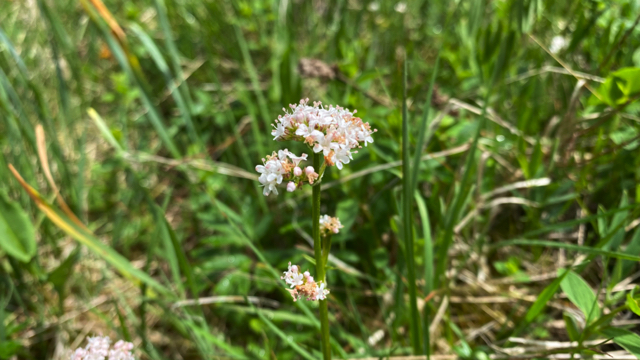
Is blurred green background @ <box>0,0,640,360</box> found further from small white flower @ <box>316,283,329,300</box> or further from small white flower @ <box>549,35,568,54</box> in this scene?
small white flower @ <box>316,283,329,300</box>

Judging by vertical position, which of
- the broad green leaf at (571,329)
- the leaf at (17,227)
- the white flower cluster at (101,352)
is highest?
the broad green leaf at (571,329)

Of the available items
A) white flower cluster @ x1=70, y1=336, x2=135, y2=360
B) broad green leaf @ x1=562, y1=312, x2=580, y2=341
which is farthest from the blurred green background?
white flower cluster @ x1=70, y1=336, x2=135, y2=360

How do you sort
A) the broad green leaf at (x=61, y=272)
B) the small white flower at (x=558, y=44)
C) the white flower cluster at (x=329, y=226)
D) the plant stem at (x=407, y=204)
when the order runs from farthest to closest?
1. the small white flower at (x=558, y=44)
2. the broad green leaf at (x=61, y=272)
3. the plant stem at (x=407, y=204)
4. the white flower cluster at (x=329, y=226)

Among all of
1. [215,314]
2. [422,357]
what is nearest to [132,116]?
[215,314]

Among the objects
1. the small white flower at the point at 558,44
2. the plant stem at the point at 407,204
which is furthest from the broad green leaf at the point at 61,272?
the small white flower at the point at 558,44

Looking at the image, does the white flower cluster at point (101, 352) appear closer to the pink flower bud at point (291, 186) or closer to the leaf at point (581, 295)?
the pink flower bud at point (291, 186)

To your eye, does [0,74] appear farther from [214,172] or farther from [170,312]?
[170,312]

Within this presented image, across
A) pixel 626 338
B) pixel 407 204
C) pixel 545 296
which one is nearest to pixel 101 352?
pixel 407 204

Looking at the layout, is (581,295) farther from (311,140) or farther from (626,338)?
(311,140)
